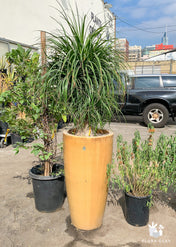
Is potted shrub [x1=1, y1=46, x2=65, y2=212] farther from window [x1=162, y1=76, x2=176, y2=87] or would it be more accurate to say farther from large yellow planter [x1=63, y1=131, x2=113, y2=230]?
window [x1=162, y1=76, x2=176, y2=87]

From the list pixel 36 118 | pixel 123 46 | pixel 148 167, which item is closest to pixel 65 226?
pixel 148 167

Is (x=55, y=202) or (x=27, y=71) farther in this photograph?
(x=55, y=202)

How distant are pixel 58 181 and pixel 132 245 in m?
1.10

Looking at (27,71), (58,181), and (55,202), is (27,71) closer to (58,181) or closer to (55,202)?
(58,181)

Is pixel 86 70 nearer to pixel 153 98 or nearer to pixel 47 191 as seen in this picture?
pixel 47 191

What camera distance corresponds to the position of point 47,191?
261 cm

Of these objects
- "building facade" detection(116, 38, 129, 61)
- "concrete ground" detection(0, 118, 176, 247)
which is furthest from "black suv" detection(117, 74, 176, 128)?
"building facade" detection(116, 38, 129, 61)

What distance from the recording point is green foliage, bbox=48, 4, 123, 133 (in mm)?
2020

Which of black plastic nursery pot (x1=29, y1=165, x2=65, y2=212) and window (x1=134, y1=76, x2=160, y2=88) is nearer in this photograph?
black plastic nursery pot (x1=29, y1=165, x2=65, y2=212)

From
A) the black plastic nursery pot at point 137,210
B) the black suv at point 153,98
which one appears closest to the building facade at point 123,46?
the black plastic nursery pot at point 137,210

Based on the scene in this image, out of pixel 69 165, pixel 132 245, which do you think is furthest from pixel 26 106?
pixel 132 245

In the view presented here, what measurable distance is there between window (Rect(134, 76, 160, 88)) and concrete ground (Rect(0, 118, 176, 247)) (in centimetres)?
514

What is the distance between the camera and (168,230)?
2.36m

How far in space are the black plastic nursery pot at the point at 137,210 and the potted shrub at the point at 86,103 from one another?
1.05ft
